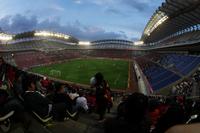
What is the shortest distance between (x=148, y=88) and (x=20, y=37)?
71.8 metres

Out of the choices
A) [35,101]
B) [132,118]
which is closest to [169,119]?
[132,118]

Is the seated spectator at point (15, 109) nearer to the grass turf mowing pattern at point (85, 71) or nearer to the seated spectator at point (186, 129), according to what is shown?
the seated spectator at point (186, 129)

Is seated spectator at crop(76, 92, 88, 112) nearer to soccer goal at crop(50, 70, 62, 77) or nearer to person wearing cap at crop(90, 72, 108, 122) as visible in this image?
person wearing cap at crop(90, 72, 108, 122)

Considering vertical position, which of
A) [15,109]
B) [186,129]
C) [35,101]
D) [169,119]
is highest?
[186,129]

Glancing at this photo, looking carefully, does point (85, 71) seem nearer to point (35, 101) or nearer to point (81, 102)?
point (81, 102)

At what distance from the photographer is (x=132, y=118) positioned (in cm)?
507

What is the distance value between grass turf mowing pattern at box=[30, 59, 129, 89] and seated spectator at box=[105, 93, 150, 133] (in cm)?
2487

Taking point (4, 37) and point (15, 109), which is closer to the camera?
point (15, 109)

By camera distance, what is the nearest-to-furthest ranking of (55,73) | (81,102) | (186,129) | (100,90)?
1. (186,129)
2. (100,90)
3. (81,102)
4. (55,73)

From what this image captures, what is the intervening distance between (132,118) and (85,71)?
3279cm

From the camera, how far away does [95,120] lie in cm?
1326

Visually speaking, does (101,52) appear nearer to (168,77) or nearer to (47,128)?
(168,77)

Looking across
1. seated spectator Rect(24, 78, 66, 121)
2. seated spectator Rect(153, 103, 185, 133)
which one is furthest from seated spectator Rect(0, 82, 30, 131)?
seated spectator Rect(153, 103, 185, 133)

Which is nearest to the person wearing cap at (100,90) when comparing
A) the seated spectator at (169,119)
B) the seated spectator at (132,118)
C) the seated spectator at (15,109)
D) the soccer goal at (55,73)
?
the seated spectator at (15,109)
